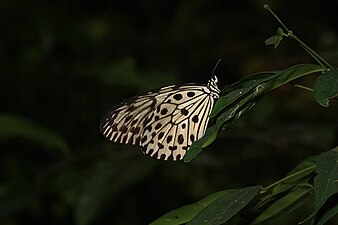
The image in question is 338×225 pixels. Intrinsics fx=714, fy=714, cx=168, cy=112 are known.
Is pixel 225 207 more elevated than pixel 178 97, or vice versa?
pixel 178 97

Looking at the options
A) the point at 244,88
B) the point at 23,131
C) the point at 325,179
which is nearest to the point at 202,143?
the point at 244,88

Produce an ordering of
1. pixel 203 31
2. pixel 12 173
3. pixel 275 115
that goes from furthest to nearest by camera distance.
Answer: pixel 203 31
pixel 275 115
pixel 12 173

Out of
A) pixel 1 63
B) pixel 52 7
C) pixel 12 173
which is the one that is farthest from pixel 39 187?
pixel 52 7

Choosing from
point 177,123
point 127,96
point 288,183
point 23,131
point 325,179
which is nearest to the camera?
point 325,179

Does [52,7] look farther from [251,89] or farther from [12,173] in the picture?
[251,89]

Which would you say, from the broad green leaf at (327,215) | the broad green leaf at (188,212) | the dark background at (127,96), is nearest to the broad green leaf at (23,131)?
the dark background at (127,96)

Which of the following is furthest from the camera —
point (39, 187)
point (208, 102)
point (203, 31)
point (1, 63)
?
point (203, 31)

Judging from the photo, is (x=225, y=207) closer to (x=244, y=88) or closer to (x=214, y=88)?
(x=244, y=88)
